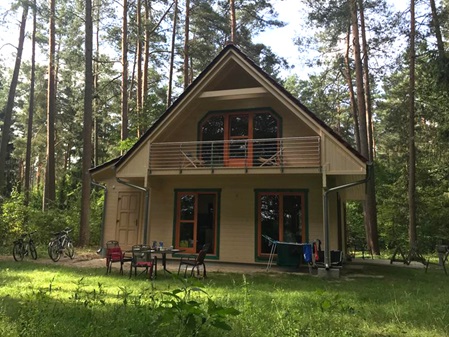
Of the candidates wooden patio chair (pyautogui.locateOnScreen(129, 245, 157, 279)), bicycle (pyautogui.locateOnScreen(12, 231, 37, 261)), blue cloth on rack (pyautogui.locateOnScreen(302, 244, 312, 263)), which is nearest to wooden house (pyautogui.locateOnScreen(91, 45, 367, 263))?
blue cloth on rack (pyautogui.locateOnScreen(302, 244, 312, 263))

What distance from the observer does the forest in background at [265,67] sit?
16.0 meters

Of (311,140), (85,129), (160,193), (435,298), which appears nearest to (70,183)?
(85,129)

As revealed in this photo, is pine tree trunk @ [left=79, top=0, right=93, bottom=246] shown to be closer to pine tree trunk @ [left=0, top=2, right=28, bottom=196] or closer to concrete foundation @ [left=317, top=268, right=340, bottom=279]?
pine tree trunk @ [left=0, top=2, right=28, bottom=196]

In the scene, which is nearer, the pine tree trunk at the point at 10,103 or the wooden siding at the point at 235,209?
the wooden siding at the point at 235,209

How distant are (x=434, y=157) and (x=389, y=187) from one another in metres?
4.08

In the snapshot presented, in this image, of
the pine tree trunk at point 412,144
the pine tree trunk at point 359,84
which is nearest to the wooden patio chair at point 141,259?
the pine tree trunk at point 359,84

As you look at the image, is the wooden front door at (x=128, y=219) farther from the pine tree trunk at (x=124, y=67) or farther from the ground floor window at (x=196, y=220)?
the pine tree trunk at (x=124, y=67)

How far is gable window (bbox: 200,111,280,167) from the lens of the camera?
12.1m

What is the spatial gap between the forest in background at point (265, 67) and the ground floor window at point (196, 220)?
15.8ft

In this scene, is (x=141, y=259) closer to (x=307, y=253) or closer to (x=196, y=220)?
(x=196, y=220)

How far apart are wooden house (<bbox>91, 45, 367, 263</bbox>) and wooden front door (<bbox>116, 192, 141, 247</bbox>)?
0.04m

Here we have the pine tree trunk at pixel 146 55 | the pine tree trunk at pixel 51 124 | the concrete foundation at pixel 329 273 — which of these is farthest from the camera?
the pine tree trunk at pixel 146 55

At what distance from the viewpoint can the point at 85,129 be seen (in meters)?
15.1

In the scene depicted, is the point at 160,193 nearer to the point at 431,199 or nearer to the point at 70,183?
the point at 431,199
